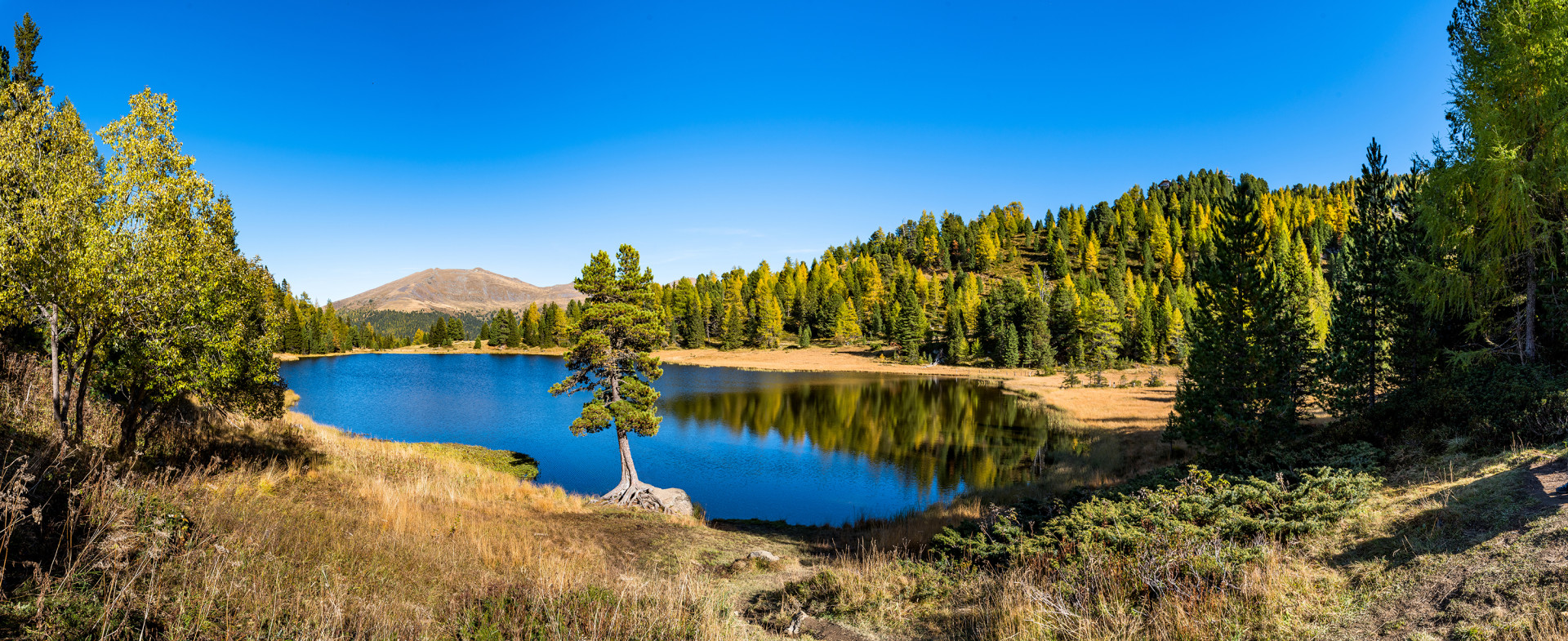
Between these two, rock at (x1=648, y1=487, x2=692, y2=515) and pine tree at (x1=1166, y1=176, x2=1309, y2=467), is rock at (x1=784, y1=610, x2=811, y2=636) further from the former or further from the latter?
pine tree at (x1=1166, y1=176, x2=1309, y2=467)

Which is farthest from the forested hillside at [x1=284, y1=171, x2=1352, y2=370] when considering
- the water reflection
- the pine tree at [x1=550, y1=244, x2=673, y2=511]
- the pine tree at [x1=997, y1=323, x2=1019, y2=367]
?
the pine tree at [x1=550, y1=244, x2=673, y2=511]

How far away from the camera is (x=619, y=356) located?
74.9 feet

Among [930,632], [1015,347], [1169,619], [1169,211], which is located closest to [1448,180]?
[1169,619]

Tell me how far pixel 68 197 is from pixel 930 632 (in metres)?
15.3

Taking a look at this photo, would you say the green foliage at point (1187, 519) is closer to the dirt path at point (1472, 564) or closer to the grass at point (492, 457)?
the dirt path at point (1472, 564)

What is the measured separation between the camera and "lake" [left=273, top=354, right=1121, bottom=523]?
26062 millimetres

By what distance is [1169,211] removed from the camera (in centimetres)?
15162

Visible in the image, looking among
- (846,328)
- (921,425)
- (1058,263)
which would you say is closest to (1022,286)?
(846,328)

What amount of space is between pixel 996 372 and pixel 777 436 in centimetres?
4446

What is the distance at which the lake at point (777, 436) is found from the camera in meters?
26.1

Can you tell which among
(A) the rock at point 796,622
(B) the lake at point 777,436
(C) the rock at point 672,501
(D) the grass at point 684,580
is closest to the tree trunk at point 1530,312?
(D) the grass at point 684,580

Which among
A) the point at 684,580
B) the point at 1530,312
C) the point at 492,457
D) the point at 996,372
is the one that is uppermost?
the point at 1530,312

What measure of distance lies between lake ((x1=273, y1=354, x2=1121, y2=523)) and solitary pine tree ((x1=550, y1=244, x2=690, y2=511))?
13.7ft

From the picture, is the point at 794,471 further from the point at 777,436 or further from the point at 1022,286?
the point at 1022,286
